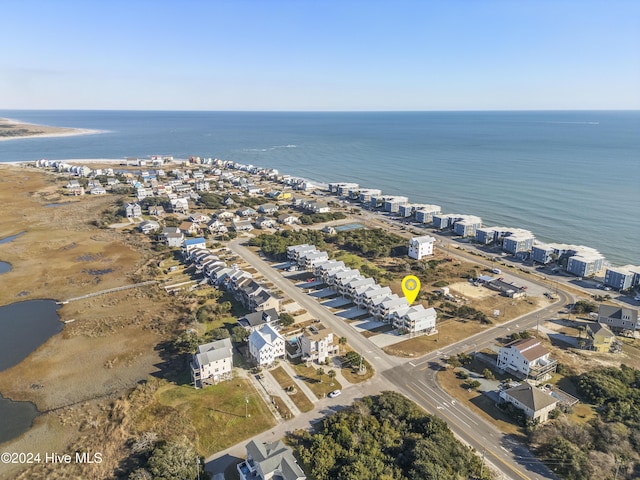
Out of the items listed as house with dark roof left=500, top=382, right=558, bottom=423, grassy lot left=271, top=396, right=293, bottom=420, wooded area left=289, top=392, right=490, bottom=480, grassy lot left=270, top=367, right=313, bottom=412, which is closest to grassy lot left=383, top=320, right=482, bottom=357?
wooded area left=289, top=392, right=490, bottom=480

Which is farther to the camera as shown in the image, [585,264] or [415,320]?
[585,264]

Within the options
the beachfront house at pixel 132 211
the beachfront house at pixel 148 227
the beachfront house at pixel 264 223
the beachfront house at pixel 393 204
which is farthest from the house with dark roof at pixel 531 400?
the beachfront house at pixel 132 211

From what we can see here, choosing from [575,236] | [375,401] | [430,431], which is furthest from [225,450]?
[575,236]

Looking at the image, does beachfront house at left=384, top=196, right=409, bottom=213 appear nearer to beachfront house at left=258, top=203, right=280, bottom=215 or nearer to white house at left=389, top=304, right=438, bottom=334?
beachfront house at left=258, top=203, right=280, bottom=215

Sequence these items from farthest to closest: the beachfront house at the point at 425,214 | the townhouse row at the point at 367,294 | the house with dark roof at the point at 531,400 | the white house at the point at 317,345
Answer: the beachfront house at the point at 425,214 < the townhouse row at the point at 367,294 < the white house at the point at 317,345 < the house with dark roof at the point at 531,400

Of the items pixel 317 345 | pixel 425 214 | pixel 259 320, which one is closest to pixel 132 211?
pixel 259 320

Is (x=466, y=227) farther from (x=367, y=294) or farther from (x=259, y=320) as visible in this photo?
(x=259, y=320)

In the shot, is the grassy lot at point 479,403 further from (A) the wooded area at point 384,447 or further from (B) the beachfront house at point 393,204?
(B) the beachfront house at point 393,204
